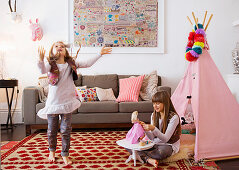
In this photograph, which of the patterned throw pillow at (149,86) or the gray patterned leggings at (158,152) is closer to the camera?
the gray patterned leggings at (158,152)

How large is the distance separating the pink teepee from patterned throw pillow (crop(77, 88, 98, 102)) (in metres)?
1.70

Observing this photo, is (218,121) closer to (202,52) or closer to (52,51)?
(202,52)

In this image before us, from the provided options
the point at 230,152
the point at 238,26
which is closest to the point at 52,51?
the point at 230,152

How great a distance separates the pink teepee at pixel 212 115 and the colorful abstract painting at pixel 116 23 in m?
1.85

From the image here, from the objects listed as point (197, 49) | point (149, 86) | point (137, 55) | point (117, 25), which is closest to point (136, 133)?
point (197, 49)

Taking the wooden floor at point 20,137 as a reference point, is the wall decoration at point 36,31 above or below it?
above

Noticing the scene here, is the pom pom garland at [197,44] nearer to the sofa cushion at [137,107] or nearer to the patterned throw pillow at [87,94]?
the sofa cushion at [137,107]

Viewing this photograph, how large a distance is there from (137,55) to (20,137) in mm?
2306

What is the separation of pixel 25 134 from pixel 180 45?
2.90m

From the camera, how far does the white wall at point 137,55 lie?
4.46m

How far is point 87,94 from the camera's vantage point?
3.92 m

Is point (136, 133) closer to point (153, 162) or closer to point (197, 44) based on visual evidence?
point (153, 162)

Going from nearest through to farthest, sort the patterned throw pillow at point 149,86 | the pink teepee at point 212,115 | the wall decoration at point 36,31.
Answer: the pink teepee at point 212,115
the patterned throw pillow at point 149,86
the wall decoration at point 36,31

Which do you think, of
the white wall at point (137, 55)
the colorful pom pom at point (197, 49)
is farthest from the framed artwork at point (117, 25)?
the colorful pom pom at point (197, 49)
